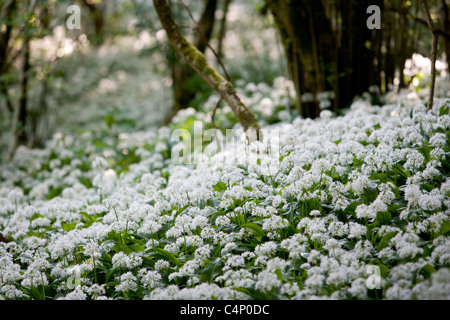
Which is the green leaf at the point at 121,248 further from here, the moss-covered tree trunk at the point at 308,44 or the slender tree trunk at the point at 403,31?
the slender tree trunk at the point at 403,31

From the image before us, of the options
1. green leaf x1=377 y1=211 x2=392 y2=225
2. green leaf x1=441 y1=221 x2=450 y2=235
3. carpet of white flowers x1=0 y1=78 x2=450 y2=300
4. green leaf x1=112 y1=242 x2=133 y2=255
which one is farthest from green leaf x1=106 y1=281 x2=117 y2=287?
green leaf x1=441 y1=221 x2=450 y2=235

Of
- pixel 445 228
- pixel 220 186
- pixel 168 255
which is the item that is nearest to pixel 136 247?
pixel 168 255

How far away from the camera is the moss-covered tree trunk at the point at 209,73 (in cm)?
451

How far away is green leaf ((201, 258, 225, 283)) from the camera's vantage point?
2.63 meters

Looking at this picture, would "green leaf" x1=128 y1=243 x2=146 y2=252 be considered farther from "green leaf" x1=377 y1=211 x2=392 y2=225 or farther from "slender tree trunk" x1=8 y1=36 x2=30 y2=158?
"slender tree trunk" x1=8 y1=36 x2=30 y2=158

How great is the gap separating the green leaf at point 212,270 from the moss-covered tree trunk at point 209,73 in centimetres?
207

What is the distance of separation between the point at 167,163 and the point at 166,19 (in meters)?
1.81

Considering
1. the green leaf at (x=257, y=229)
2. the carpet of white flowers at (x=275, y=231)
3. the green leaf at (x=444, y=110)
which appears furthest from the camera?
the green leaf at (x=444, y=110)

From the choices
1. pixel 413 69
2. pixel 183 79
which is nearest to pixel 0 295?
pixel 413 69

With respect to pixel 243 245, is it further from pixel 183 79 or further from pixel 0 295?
pixel 183 79

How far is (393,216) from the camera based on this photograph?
9.29ft

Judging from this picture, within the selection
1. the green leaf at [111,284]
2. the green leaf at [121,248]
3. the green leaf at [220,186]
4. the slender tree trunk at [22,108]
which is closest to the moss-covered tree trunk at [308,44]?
the green leaf at [220,186]

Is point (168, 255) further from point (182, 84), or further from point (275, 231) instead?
point (182, 84)

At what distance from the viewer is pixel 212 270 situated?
8.75 ft
